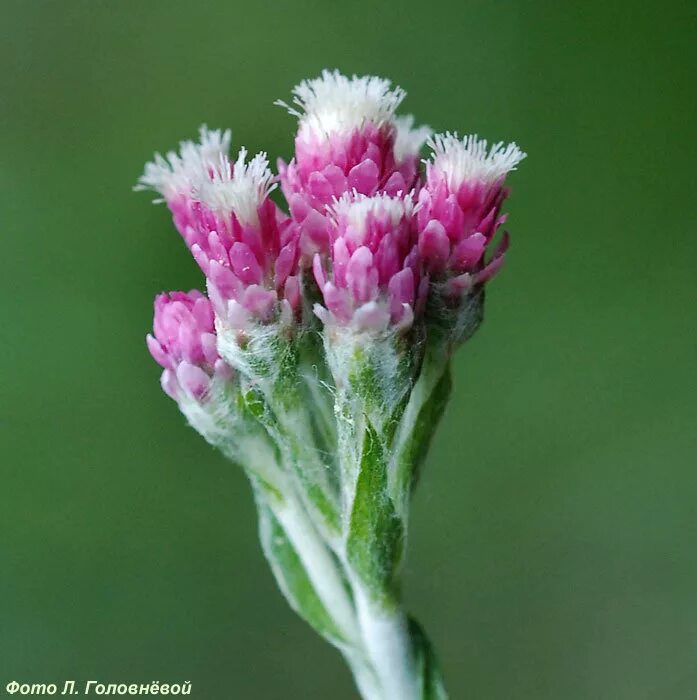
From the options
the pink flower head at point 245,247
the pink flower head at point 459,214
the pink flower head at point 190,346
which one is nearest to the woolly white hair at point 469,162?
the pink flower head at point 459,214

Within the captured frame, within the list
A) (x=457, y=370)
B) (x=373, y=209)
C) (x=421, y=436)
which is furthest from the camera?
(x=457, y=370)

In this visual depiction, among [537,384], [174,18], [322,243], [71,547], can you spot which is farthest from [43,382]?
[322,243]

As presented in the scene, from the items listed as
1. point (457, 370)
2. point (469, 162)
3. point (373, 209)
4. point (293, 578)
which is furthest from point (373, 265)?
point (457, 370)

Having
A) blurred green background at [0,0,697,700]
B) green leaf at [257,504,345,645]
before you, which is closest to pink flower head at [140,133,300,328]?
green leaf at [257,504,345,645]

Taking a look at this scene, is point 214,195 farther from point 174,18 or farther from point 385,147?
point 174,18

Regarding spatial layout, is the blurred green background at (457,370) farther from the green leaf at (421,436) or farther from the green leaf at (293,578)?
the green leaf at (421,436)

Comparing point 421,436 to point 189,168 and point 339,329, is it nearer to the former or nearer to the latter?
point 339,329
